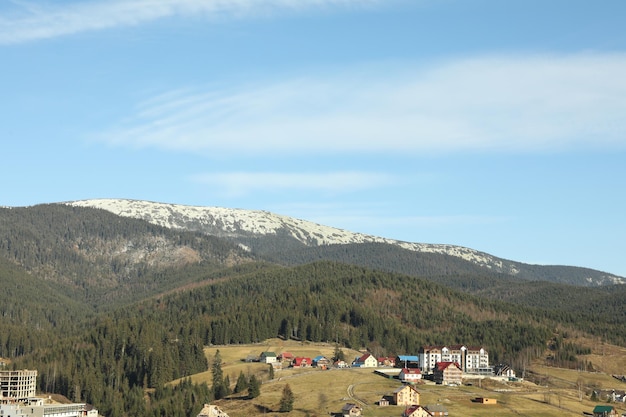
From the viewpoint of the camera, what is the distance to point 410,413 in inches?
7869

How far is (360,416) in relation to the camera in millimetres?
199375

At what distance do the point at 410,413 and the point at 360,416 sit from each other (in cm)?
1021
